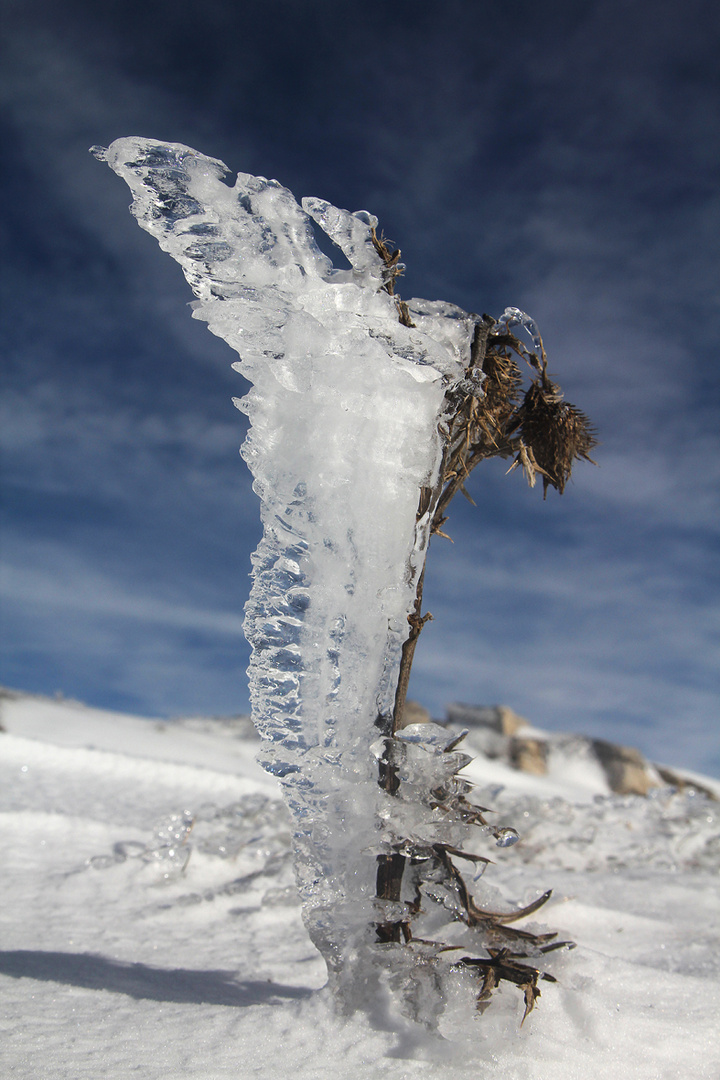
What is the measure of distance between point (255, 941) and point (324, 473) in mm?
2907

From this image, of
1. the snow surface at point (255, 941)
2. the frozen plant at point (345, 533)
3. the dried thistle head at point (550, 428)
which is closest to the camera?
the snow surface at point (255, 941)

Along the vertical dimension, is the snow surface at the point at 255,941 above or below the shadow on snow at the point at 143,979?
above

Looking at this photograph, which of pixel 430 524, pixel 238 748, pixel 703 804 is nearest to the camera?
pixel 430 524

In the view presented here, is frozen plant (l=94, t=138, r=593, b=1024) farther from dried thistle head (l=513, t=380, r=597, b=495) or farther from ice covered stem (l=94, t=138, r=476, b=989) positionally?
dried thistle head (l=513, t=380, r=597, b=495)

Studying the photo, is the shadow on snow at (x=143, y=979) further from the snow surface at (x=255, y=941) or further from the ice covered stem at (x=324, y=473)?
the ice covered stem at (x=324, y=473)

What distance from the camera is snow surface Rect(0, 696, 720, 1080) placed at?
2090 millimetres

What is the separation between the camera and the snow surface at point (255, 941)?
6.86 ft

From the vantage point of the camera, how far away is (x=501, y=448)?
259 centimetres

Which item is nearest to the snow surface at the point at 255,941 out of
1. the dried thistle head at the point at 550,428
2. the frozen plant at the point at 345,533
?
the frozen plant at the point at 345,533

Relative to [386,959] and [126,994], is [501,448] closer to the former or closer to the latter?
[386,959]

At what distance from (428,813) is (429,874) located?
253mm

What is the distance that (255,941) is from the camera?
3844 mm

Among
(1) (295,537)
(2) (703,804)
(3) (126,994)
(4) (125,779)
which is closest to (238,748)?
(4) (125,779)

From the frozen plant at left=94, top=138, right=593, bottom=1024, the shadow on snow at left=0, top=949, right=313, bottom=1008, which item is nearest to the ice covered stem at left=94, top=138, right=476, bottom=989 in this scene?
the frozen plant at left=94, top=138, right=593, bottom=1024
